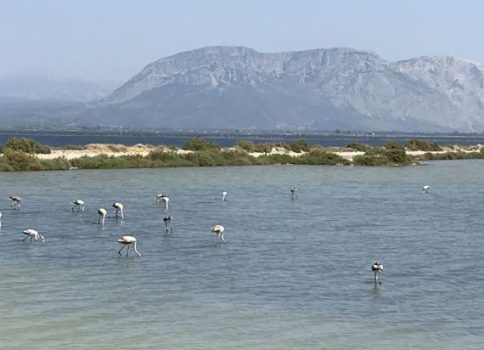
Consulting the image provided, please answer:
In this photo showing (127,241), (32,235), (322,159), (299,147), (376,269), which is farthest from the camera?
(299,147)

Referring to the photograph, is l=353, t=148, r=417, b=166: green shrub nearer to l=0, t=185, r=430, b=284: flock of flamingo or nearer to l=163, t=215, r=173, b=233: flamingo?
l=0, t=185, r=430, b=284: flock of flamingo

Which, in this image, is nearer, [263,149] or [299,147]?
[263,149]

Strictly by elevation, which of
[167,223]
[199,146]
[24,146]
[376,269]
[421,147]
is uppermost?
Result: [24,146]

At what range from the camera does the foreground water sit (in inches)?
645

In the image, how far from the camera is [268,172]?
2493 inches

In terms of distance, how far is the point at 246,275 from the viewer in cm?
2178

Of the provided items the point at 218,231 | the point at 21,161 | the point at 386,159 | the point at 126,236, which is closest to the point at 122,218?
the point at 126,236

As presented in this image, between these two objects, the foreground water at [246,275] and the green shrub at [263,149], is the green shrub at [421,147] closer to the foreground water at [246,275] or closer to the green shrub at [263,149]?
the green shrub at [263,149]

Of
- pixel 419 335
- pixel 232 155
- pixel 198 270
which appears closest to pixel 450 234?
pixel 198 270

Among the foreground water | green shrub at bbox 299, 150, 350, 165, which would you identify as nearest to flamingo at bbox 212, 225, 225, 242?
the foreground water

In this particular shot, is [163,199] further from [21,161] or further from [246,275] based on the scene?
[21,161]

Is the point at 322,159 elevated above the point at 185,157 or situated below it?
below

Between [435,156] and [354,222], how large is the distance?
61.4 metres

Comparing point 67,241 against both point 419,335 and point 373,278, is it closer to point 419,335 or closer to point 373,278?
point 373,278
